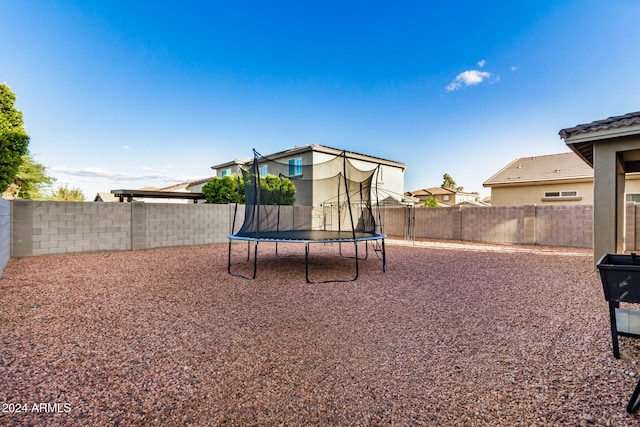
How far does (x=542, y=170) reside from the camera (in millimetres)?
10938

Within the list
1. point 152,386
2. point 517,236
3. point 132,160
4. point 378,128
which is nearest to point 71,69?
point 132,160

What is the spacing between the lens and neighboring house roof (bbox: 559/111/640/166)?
3.25 meters

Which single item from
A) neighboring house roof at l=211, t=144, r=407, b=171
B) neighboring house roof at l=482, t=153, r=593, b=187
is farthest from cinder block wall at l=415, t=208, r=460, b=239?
neighboring house roof at l=211, t=144, r=407, b=171

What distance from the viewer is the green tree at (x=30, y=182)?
995cm

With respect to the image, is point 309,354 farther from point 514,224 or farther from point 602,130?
point 514,224

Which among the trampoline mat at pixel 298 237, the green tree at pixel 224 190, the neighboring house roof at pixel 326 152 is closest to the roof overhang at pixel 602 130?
the trampoline mat at pixel 298 237

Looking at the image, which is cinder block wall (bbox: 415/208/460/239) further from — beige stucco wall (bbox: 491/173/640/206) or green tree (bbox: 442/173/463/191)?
green tree (bbox: 442/173/463/191)

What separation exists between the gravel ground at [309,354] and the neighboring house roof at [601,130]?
5.89 ft

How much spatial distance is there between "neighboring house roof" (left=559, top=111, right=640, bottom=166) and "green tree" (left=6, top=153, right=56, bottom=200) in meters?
14.4

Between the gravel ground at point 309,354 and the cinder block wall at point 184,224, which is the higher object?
the cinder block wall at point 184,224

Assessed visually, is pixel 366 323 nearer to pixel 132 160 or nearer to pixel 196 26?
pixel 196 26

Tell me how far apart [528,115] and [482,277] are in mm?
7037

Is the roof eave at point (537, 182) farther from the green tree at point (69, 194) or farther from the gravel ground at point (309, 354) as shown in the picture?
the green tree at point (69, 194)

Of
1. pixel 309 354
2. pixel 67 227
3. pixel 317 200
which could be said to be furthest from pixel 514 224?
pixel 67 227
